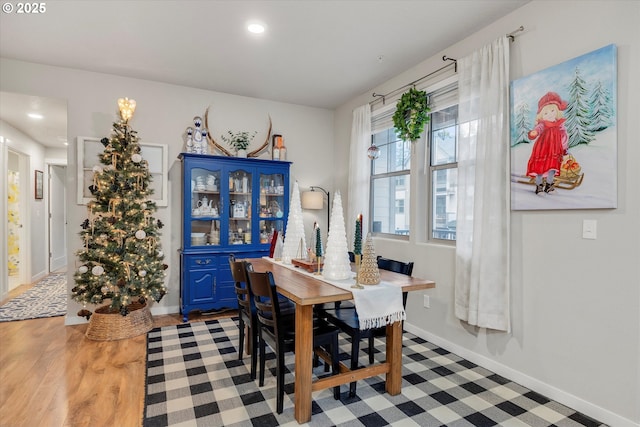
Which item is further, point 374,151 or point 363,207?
point 363,207

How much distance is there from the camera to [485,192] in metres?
2.63

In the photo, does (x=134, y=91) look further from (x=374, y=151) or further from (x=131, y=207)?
(x=374, y=151)

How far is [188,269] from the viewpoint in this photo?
389 cm

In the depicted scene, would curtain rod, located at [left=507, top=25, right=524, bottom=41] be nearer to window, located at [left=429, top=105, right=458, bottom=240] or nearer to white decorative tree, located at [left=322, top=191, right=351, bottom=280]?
window, located at [left=429, top=105, right=458, bottom=240]

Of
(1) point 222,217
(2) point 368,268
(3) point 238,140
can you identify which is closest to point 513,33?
(2) point 368,268

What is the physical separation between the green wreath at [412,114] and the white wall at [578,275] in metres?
0.64

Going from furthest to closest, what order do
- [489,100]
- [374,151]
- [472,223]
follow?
[374,151]
[472,223]
[489,100]

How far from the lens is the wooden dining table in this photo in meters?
1.97

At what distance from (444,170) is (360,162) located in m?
1.17

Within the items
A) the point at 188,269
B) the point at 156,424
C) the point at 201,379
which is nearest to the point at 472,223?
the point at 201,379

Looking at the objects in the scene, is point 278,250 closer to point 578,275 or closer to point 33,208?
point 578,275

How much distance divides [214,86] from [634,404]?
454 centimetres

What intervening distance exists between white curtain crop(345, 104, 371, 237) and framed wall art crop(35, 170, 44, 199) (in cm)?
555

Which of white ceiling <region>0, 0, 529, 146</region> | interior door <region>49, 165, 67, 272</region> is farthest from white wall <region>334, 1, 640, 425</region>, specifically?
interior door <region>49, 165, 67, 272</region>
